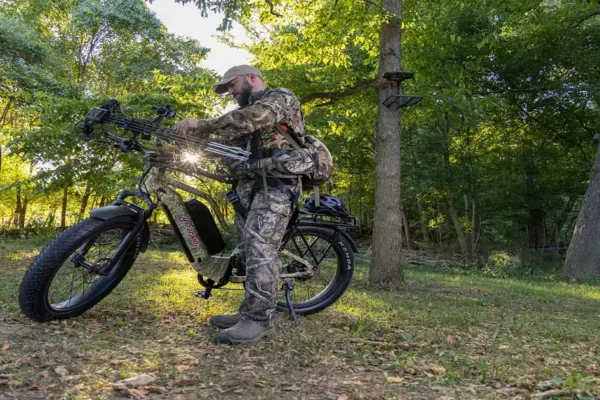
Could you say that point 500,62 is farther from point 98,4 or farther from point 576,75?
point 98,4

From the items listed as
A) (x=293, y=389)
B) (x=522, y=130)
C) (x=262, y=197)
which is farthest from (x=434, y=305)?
(x=522, y=130)

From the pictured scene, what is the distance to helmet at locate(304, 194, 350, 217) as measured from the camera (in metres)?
4.06

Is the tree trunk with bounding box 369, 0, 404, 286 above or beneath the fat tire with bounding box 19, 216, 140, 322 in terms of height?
above

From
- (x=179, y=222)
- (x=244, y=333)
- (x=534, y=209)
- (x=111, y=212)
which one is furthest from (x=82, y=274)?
(x=534, y=209)

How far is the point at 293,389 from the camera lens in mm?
2461

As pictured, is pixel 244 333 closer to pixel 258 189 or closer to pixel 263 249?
pixel 263 249

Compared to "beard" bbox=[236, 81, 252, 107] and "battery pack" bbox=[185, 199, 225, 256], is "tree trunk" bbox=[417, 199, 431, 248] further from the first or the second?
"beard" bbox=[236, 81, 252, 107]

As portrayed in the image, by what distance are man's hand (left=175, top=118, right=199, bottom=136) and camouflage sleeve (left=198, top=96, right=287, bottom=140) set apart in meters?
0.03

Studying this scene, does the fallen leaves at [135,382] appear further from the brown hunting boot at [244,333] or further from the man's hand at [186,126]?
the man's hand at [186,126]

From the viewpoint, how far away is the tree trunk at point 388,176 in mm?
6641

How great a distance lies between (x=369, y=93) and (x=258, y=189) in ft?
15.5

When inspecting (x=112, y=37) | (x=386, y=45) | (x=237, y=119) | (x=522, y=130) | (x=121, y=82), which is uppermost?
(x=112, y=37)

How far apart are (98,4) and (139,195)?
15377mm

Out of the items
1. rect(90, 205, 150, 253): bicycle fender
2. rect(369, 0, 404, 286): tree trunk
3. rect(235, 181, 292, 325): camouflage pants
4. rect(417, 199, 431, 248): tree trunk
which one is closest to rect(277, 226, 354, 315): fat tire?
rect(235, 181, 292, 325): camouflage pants
